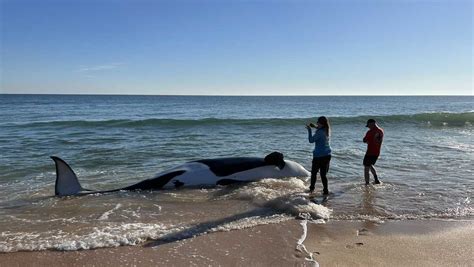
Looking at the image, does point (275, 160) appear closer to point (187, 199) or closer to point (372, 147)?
point (372, 147)

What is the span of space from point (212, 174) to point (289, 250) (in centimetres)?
489

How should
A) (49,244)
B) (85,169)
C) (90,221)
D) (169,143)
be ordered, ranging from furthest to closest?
1. (169,143)
2. (85,169)
3. (90,221)
4. (49,244)

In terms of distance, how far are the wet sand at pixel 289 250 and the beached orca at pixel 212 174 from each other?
352 centimetres

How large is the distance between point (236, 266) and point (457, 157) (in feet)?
39.7

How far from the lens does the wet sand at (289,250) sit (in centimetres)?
567

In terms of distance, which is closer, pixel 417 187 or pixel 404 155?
pixel 417 187

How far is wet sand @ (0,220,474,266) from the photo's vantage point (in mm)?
5668

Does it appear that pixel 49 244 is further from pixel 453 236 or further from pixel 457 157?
pixel 457 157

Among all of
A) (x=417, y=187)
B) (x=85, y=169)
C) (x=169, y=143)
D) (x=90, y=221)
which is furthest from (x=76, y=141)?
(x=417, y=187)

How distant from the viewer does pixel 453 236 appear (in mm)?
6723

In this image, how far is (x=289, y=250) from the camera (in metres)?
6.09

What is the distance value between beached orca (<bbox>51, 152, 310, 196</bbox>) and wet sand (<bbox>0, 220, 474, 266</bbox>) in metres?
3.52

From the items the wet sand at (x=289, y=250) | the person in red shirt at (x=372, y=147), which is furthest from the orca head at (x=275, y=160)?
the wet sand at (x=289, y=250)

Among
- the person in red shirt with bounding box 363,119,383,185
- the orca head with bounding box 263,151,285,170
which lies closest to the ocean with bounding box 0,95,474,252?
the person in red shirt with bounding box 363,119,383,185
